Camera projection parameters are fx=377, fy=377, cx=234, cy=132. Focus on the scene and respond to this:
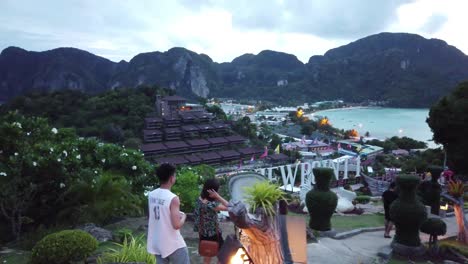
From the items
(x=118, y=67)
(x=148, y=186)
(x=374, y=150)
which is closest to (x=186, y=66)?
(x=118, y=67)

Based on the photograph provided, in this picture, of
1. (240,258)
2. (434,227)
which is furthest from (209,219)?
(434,227)

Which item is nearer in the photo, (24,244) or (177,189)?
(24,244)

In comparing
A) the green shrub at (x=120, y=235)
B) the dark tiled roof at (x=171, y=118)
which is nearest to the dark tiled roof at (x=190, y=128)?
the dark tiled roof at (x=171, y=118)

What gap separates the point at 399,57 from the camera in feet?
547

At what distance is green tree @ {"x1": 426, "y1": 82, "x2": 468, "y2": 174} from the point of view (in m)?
18.2

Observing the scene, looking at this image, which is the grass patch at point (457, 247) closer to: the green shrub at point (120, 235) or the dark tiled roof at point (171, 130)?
the green shrub at point (120, 235)

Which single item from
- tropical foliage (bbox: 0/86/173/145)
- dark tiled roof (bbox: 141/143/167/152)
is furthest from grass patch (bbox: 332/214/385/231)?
tropical foliage (bbox: 0/86/173/145)

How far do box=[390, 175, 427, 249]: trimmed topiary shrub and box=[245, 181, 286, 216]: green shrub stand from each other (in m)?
4.23

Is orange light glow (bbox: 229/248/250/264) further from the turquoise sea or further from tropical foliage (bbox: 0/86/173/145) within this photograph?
the turquoise sea

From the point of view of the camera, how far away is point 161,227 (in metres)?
3.43

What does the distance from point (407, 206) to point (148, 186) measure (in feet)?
20.2

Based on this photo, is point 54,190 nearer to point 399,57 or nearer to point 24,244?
point 24,244

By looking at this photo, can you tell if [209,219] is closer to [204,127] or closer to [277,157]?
[277,157]

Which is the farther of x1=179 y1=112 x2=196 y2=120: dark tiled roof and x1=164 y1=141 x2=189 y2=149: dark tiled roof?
x1=179 y1=112 x2=196 y2=120: dark tiled roof
